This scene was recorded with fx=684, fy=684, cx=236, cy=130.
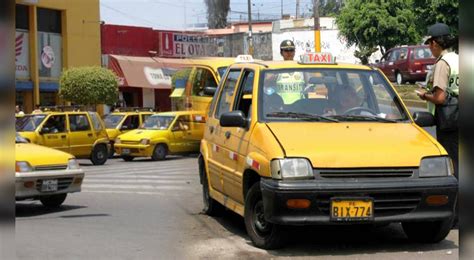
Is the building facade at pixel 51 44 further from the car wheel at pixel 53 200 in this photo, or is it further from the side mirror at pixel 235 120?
the side mirror at pixel 235 120

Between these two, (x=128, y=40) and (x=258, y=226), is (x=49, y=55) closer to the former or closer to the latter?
(x=128, y=40)

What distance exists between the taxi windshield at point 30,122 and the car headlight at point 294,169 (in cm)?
1388

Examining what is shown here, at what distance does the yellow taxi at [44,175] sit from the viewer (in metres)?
9.56

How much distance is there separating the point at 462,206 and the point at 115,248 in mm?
3531

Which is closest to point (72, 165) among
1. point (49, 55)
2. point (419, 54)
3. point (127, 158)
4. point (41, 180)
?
point (41, 180)

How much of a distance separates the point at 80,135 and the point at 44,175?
415 inches

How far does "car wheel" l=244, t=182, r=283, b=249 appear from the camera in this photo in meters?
6.59

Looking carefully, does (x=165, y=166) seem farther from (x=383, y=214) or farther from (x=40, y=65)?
(x=40, y=65)

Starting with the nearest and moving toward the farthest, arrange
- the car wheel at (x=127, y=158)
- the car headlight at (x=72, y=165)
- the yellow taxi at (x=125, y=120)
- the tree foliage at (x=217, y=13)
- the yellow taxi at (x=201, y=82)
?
1. the car headlight at (x=72, y=165)
2. the yellow taxi at (x=201, y=82)
3. the car wheel at (x=127, y=158)
4. the yellow taxi at (x=125, y=120)
5. the tree foliage at (x=217, y=13)

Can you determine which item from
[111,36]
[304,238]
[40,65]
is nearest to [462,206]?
[304,238]

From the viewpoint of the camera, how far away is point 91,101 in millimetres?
31953

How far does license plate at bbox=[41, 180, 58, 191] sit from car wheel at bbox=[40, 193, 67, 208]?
487 mm

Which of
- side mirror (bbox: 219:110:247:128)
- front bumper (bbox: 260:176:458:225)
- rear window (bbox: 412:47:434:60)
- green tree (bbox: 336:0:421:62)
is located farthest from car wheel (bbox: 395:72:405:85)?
front bumper (bbox: 260:176:458:225)

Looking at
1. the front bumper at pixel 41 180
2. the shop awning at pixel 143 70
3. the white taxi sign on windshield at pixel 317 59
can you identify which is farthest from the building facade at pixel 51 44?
the white taxi sign on windshield at pixel 317 59
